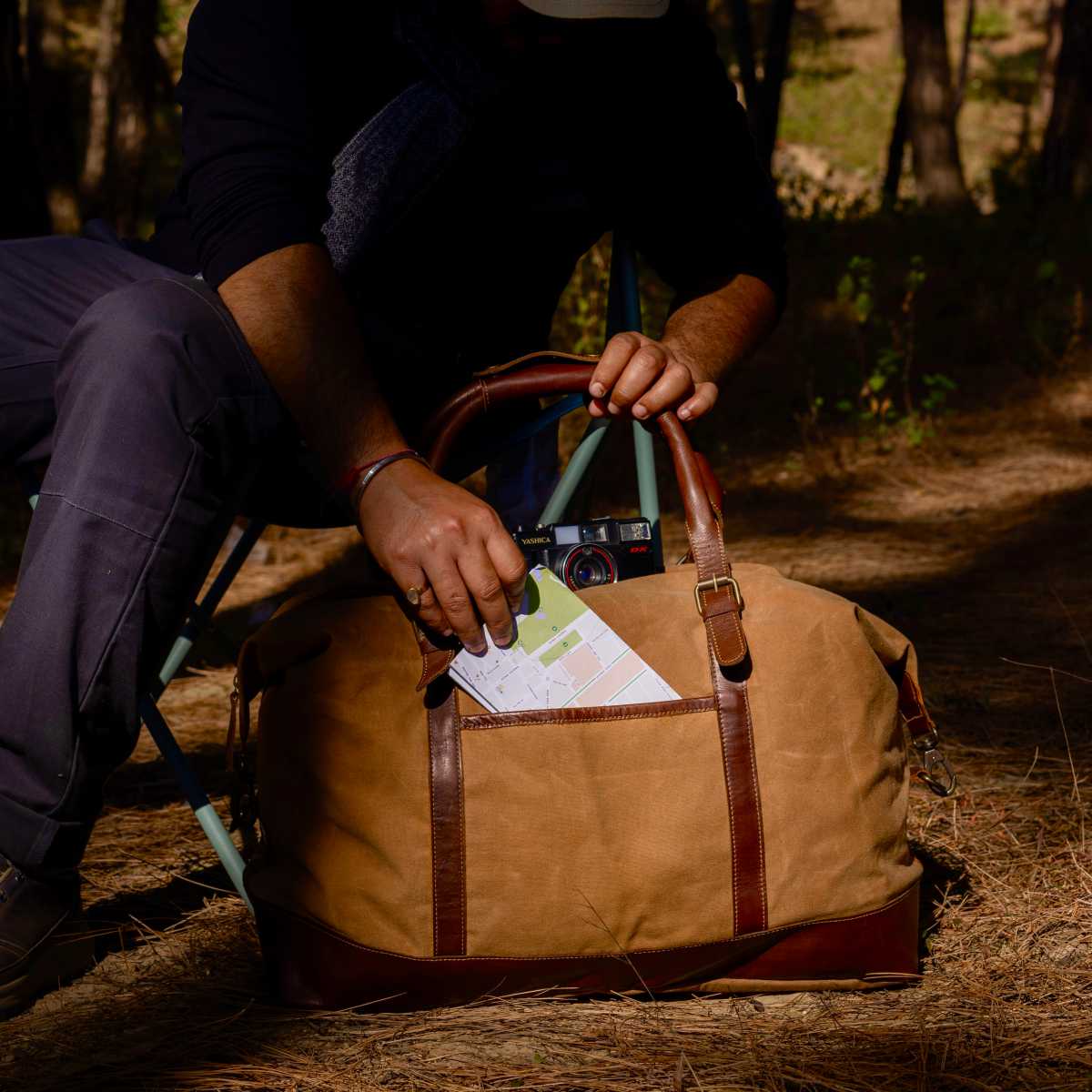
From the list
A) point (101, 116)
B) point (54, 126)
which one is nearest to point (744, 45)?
point (101, 116)

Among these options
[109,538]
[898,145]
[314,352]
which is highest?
[314,352]

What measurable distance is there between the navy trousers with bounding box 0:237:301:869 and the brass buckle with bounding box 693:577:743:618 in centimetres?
61

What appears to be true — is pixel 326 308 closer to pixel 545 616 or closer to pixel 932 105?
pixel 545 616

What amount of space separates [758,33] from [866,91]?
13.7ft

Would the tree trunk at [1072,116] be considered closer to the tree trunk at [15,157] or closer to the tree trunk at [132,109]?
the tree trunk at [132,109]

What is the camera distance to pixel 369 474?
1467 millimetres

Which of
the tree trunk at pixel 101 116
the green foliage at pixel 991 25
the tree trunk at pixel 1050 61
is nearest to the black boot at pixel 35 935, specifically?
the tree trunk at pixel 101 116

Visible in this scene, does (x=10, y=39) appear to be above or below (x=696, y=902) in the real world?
above

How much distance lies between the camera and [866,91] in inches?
900

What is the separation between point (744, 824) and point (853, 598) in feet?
7.46

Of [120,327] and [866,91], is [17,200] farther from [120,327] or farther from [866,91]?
[866,91]

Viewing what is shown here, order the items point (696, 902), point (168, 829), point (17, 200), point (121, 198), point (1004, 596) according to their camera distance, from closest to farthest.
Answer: point (696, 902) → point (168, 829) → point (1004, 596) → point (17, 200) → point (121, 198)

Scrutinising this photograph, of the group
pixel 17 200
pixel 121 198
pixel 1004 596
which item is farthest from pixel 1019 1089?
pixel 121 198

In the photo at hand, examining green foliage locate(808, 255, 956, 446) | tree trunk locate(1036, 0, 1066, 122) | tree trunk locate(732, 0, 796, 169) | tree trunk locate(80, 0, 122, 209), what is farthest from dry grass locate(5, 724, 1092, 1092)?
tree trunk locate(1036, 0, 1066, 122)
